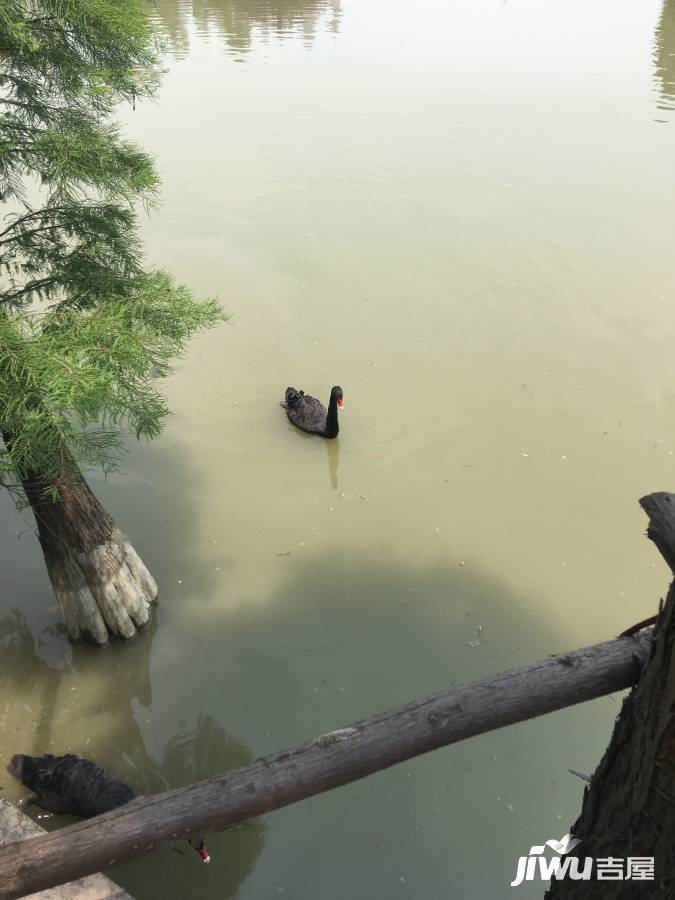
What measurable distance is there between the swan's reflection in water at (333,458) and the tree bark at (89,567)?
1.95 metres

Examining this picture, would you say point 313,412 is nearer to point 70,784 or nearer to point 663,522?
point 70,784

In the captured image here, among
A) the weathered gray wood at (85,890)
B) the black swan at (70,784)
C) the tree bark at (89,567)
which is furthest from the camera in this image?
the tree bark at (89,567)

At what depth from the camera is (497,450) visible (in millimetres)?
6816

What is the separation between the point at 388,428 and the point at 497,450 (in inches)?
42.4

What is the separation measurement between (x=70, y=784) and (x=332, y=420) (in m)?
3.71

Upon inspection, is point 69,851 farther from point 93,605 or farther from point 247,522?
point 247,522

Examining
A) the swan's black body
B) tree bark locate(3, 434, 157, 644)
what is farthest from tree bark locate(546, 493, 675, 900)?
tree bark locate(3, 434, 157, 644)

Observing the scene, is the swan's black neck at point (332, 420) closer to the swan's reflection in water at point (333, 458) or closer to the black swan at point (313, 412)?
the black swan at point (313, 412)

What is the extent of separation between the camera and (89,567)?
4.91m

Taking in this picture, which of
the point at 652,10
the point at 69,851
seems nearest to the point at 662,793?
the point at 69,851

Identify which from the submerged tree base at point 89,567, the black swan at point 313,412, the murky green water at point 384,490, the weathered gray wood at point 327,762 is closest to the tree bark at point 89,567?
the submerged tree base at point 89,567

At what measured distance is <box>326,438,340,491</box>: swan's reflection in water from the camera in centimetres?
666

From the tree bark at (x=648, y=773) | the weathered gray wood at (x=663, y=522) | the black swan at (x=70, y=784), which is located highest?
the weathered gray wood at (x=663, y=522)

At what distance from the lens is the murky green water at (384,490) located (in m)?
4.37
